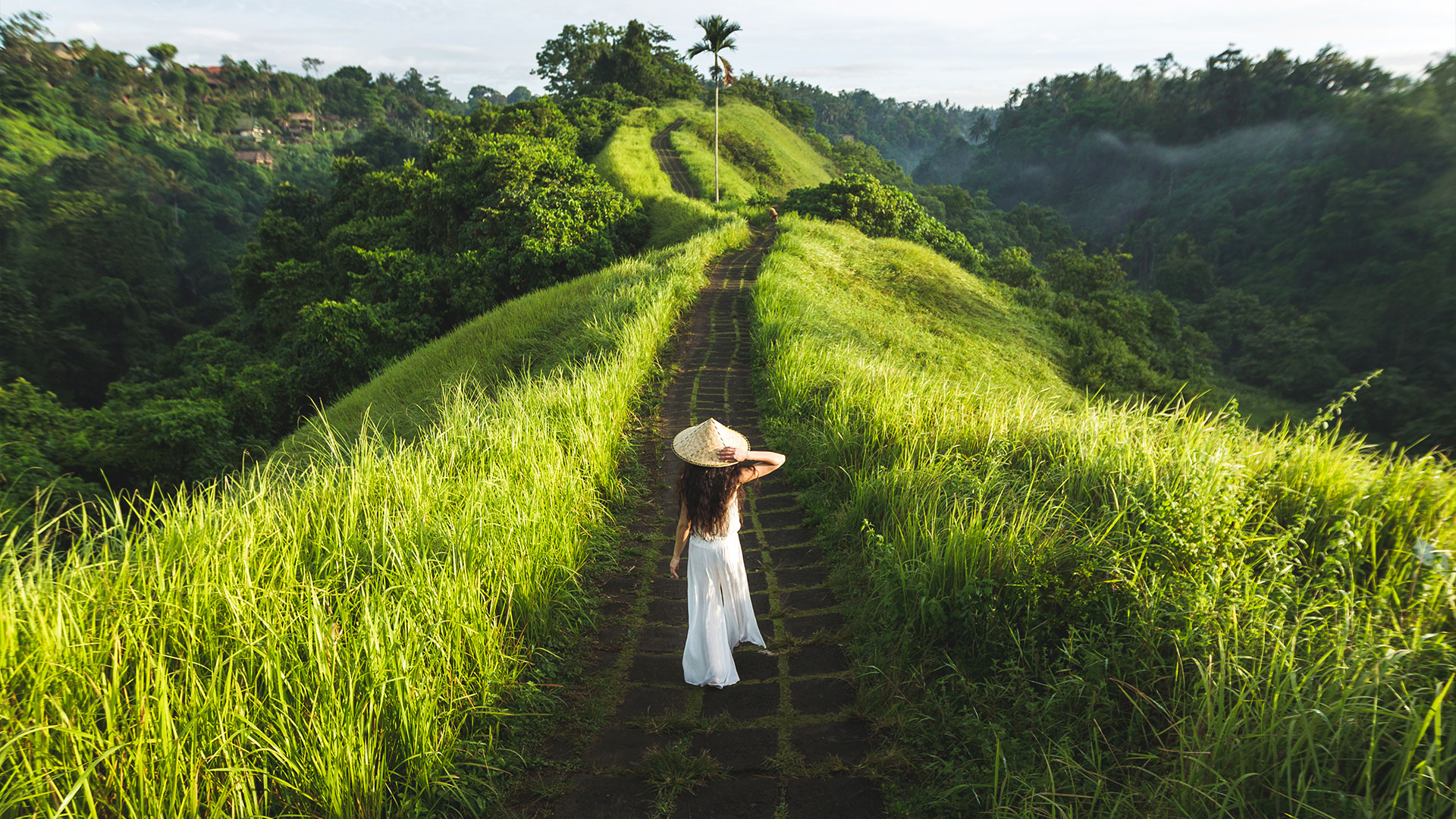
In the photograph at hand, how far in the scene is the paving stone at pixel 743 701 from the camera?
319 centimetres

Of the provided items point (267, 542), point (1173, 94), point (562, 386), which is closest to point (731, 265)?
point (562, 386)

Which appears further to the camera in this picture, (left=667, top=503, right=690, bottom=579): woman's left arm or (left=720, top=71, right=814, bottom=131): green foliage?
(left=720, top=71, right=814, bottom=131): green foliage

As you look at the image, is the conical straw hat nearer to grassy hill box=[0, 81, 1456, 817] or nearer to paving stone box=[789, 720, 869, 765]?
grassy hill box=[0, 81, 1456, 817]

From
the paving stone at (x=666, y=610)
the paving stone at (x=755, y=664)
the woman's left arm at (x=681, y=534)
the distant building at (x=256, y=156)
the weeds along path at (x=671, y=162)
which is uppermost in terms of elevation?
the distant building at (x=256, y=156)

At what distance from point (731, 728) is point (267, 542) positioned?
2.35 metres

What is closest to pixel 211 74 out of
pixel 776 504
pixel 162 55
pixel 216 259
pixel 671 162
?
pixel 162 55

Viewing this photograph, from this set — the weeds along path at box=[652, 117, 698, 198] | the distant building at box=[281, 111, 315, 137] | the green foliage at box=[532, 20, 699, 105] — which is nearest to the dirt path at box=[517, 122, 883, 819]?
the weeds along path at box=[652, 117, 698, 198]

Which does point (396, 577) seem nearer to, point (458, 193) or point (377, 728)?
point (377, 728)

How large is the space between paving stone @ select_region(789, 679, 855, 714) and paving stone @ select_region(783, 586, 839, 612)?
0.69m

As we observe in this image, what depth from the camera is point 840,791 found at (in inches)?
106

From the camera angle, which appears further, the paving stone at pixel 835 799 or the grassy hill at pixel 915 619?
the paving stone at pixel 835 799

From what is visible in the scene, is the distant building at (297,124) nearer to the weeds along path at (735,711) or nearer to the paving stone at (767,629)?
the weeds along path at (735,711)

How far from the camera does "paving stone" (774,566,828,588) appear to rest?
14.2ft

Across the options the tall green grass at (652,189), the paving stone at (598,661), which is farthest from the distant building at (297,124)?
the paving stone at (598,661)
